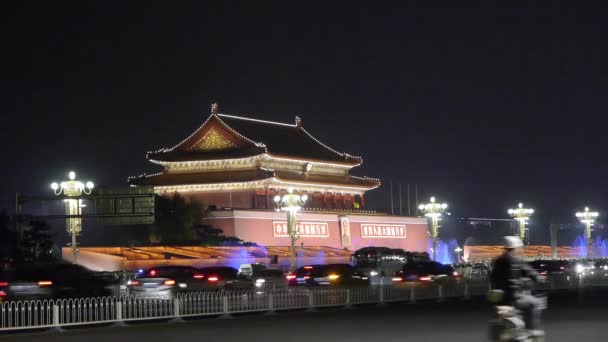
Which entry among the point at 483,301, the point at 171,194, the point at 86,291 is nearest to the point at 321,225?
the point at 171,194

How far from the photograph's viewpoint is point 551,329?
58.6ft

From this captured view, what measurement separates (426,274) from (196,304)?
34.0 ft

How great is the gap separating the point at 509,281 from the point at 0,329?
1141cm

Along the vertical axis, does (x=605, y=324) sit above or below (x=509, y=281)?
below

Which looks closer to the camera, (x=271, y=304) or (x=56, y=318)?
(x=56, y=318)

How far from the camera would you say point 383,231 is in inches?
2689

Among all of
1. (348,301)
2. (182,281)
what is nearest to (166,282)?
(182,281)

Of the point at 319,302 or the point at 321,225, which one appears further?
the point at 321,225

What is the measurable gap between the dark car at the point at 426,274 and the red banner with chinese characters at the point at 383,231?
3311 cm

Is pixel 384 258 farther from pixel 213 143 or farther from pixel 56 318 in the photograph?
pixel 56 318

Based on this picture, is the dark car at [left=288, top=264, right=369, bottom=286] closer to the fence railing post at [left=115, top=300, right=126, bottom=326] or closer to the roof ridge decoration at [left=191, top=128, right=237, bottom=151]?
the fence railing post at [left=115, top=300, right=126, bottom=326]

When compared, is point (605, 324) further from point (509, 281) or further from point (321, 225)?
point (321, 225)

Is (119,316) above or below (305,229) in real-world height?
below

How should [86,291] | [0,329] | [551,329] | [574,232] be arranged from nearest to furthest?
[551,329] → [0,329] → [86,291] → [574,232]
